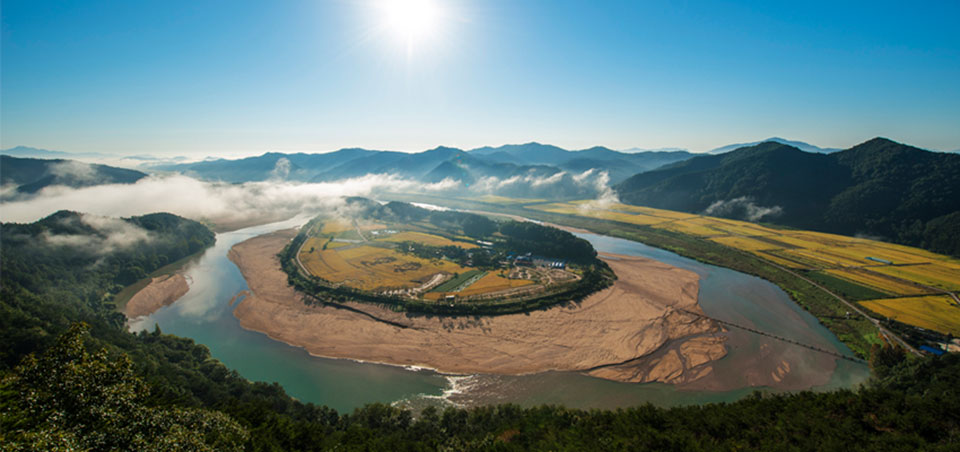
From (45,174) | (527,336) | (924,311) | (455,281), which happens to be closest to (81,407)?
(527,336)

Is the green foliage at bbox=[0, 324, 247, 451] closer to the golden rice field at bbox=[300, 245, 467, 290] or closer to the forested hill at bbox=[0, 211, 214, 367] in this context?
the forested hill at bbox=[0, 211, 214, 367]

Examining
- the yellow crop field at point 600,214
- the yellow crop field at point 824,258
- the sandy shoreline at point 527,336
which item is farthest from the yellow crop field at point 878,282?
the yellow crop field at point 600,214

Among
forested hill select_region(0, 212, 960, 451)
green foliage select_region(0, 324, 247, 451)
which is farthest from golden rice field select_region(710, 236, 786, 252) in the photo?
green foliage select_region(0, 324, 247, 451)

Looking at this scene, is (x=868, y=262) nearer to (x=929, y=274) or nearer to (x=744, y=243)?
(x=929, y=274)

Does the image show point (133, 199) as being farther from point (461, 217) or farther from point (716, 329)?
point (716, 329)

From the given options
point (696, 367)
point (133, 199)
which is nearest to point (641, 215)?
point (696, 367)

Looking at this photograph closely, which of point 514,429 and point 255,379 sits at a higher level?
point 514,429
